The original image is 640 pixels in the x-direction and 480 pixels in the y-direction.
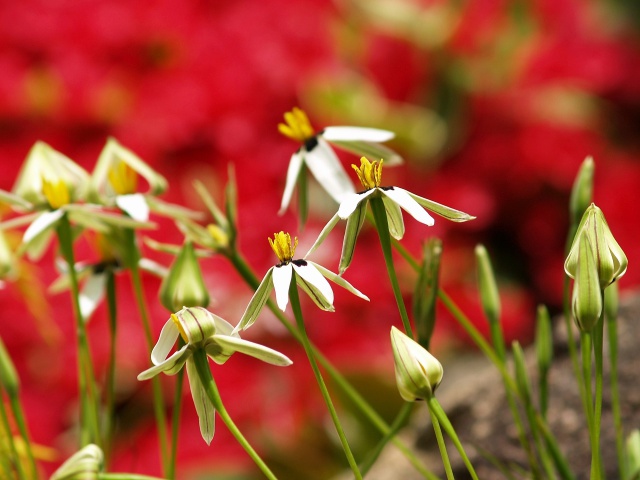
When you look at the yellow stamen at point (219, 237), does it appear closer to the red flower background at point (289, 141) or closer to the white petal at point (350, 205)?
the white petal at point (350, 205)

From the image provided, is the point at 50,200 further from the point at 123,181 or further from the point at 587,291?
the point at 587,291

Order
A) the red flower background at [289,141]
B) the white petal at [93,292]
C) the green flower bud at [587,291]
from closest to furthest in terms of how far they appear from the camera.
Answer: the green flower bud at [587,291], the white petal at [93,292], the red flower background at [289,141]

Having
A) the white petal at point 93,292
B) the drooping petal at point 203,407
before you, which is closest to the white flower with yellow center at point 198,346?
the drooping petal at point 203,407

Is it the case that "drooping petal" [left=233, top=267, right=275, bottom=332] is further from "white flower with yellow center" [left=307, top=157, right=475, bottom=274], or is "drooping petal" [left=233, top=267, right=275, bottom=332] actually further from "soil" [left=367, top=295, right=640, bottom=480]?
"soil" [left=367, top=295, right=640, bottom=480]

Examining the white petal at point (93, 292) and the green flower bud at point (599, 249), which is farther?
the white petal at point (93, 292)

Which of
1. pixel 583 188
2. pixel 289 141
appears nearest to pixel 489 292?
pixel 583 188

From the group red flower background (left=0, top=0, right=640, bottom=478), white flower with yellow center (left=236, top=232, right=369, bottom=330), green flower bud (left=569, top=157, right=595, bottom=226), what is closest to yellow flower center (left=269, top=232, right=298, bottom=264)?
white flower with yellow center (left=236, top=232, right=369, bottom=330)
